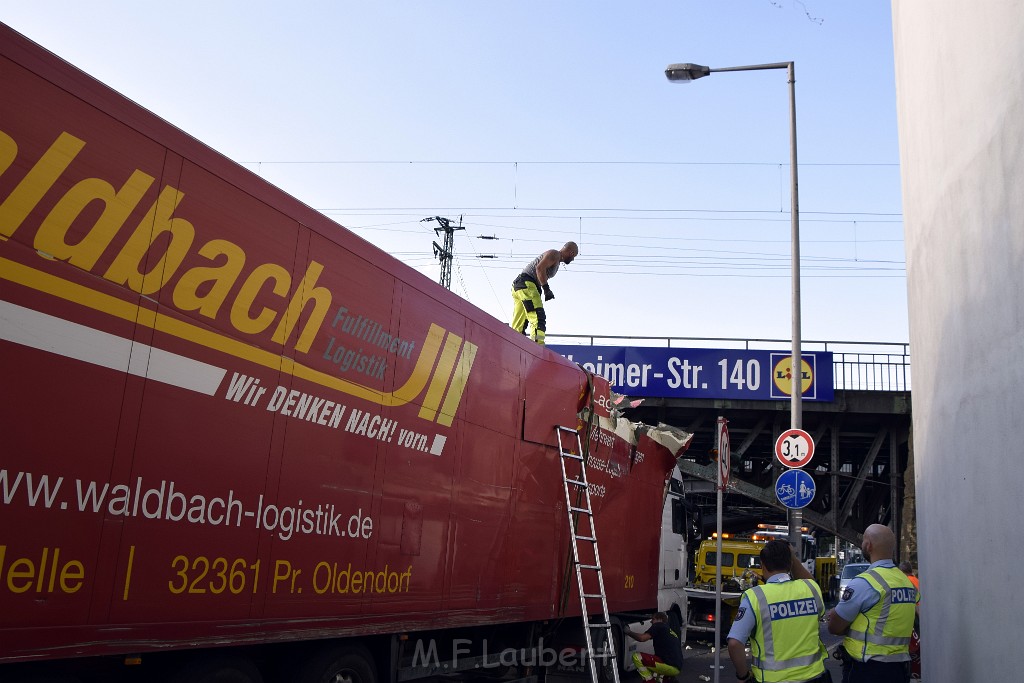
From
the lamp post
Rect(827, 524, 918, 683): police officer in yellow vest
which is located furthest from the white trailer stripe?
the lamp post

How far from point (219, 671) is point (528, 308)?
5.49 metres

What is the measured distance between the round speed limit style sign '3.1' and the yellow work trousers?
14.8 ft

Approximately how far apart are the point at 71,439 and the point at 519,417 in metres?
4.47

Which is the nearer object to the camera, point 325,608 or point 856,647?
point 325,608

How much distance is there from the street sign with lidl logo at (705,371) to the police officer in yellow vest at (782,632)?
17.3 metres

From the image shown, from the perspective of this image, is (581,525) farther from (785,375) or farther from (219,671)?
(785,375)

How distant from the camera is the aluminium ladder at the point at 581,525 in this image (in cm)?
840

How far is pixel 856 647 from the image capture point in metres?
5.89

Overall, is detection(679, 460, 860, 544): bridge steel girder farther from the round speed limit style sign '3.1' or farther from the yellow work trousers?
the yellow work trousers

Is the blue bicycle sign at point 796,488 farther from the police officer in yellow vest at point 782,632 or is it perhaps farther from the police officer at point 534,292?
the police officer in yellow vest at point 782,632

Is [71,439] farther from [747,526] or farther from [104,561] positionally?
[747,526]

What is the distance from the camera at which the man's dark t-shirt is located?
10578 mm

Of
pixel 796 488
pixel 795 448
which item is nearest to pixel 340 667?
pixel 796 488

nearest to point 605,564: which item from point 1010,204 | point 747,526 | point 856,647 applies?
point 856,647
